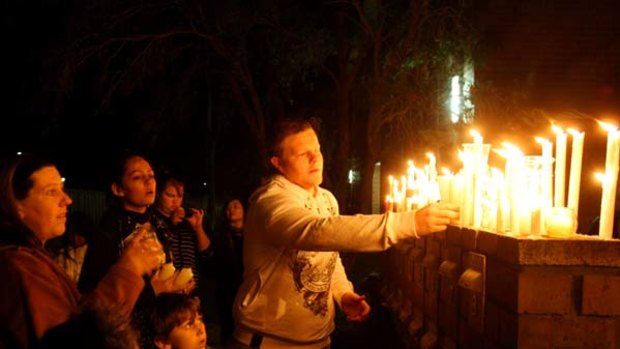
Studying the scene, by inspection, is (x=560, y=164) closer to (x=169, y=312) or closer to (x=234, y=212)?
(x=169, y=312)

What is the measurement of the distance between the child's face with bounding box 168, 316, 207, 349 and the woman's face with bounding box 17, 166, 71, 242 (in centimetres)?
88

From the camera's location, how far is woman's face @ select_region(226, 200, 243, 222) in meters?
6.98

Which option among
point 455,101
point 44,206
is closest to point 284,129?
point 44,206

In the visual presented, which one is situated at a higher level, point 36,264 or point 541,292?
point 36,264

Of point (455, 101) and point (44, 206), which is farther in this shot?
point (455, 101)

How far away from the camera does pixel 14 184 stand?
2.85 metres

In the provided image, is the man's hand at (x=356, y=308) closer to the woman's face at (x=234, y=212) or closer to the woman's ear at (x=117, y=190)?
the woman's ear at (x=117, y=190)

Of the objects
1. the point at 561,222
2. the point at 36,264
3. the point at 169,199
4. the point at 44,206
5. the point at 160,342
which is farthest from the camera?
the point at 169,199

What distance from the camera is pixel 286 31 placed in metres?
12.3

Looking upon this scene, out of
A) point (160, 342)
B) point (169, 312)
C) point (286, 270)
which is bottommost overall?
point (160, 342)

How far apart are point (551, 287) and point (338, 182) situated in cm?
978

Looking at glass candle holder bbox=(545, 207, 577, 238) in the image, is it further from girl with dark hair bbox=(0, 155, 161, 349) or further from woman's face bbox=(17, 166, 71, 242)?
woman's face bbox=(17, 166, 71, 242)

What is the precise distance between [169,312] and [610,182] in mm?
2390

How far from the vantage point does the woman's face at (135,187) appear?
4512 mm
